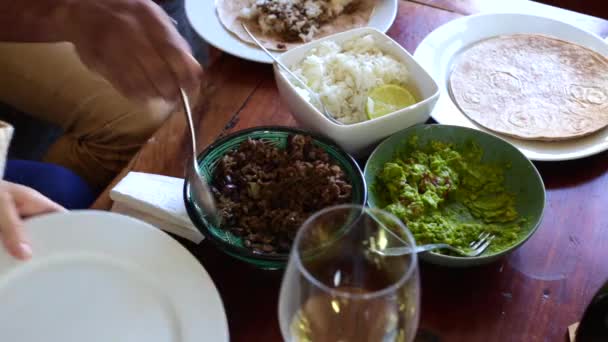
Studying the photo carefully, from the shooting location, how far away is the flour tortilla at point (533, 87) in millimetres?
1151

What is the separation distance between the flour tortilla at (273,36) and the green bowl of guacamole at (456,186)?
0.52 metres

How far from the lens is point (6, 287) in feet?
2.64

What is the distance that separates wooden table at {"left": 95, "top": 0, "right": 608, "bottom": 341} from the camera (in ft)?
2.75

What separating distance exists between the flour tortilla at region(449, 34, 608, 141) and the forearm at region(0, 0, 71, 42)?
807 mm

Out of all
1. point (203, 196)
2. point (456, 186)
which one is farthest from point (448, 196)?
point (203, 196)

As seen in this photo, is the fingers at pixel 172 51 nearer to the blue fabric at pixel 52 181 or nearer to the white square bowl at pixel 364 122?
the white square bowl at pixel 364 122

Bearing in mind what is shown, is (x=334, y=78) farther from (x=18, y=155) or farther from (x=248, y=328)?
(x=18, y=155)

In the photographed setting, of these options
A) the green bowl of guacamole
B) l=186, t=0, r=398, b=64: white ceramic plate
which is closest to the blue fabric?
l=186, t=0, r=398, b=64: white ceramic plate

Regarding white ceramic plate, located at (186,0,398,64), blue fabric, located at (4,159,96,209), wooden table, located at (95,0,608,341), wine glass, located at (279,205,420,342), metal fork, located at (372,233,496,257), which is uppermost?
wine glass, located at (279,205,420,342)

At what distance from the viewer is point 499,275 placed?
35.6 inches

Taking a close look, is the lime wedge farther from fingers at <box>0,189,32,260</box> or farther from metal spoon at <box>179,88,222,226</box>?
fingers at <box>0,189,32,260</box>

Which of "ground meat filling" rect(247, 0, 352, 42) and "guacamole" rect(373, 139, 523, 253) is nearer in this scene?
"guacamole" rect(373, 139, 523, 253)

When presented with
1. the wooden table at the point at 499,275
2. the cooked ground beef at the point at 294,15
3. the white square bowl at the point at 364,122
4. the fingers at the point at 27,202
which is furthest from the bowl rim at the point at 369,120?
the fingers at the point at 27,202

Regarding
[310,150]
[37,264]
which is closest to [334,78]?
[310,150]
